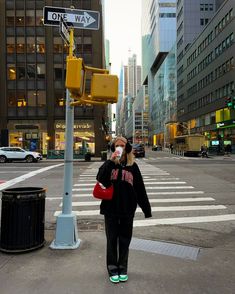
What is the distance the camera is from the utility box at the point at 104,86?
4.91 meters

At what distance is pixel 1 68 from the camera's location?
4597 centimetres

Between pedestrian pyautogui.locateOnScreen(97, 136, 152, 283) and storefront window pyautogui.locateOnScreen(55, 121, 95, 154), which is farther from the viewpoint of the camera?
storefront window pyautogui.locateOnScreen(55, 121, 95, 154)

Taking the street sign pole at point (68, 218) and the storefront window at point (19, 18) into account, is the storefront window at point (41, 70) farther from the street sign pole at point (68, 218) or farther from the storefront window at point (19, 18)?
the street sign pole at point (68, 218)

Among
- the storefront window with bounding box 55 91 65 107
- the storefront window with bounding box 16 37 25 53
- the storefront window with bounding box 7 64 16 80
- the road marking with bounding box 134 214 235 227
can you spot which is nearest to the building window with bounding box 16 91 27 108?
the storefront window with bounding box 7 64 16 80

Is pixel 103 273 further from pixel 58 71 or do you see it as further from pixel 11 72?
pixel 11 72

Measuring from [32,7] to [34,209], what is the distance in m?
46.8

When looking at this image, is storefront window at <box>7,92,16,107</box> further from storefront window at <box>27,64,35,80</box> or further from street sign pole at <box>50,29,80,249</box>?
street sign pole at <box>50,29,80,249</box>

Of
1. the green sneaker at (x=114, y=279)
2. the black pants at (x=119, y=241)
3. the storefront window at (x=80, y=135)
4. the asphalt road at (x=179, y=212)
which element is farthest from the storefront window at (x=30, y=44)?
the green sneaker at (x=114, y=279)

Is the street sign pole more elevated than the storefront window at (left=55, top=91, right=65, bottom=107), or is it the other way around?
the storefront window at (left=55, top=91, right=65, bottom=107)

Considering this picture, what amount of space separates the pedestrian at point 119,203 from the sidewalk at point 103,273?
244mm

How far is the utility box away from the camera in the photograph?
4.91 metres

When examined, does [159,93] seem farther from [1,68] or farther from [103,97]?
[103,97]

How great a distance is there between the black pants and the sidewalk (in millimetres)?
183

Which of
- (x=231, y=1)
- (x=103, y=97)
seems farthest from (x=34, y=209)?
(x=231, y=1)
